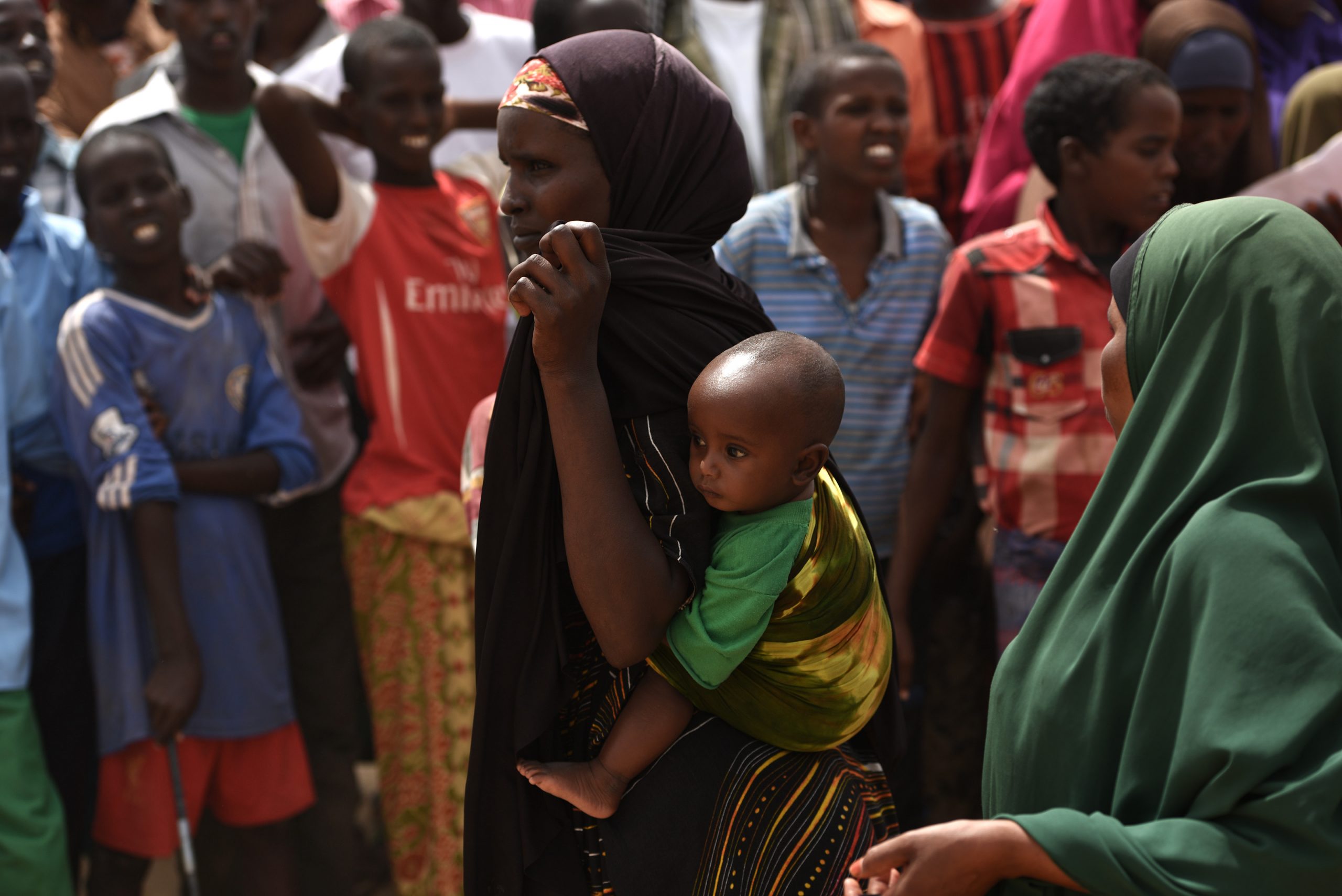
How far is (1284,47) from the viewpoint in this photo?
5023 mm

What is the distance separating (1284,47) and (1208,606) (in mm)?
4287

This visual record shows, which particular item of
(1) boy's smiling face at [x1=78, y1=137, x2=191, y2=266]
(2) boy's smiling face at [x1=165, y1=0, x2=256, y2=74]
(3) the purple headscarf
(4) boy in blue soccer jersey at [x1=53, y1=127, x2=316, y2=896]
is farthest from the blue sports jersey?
(3) the purple headscarf

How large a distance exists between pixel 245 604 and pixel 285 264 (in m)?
1.11

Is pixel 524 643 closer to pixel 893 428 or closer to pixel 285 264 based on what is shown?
pixel 893 428

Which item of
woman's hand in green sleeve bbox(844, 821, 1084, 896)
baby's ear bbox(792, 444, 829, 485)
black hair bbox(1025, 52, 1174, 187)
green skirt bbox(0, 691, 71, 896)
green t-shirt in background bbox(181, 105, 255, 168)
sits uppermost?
black hair bbox(1025, 52, 1174, 187)

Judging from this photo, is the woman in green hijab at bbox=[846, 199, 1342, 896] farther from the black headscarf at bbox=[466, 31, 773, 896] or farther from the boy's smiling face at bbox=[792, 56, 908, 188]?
the boy's smiling face at bbox=[792, 56, 908, 188]

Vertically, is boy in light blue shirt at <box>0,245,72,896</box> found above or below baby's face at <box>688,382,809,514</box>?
below

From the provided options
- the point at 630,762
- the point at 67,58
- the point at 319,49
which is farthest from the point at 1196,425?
the point at 67,58

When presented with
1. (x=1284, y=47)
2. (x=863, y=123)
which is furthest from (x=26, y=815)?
(x=1284, y=47)

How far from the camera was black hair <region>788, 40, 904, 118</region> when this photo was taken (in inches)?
163

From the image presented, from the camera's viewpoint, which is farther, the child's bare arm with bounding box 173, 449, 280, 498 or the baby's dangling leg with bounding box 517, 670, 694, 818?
the child's bare arm with bounding box 173, 449, 280, 498

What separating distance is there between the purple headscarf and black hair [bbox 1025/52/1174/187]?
147cm

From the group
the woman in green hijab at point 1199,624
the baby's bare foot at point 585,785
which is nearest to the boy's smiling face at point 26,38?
the baby's bare foot at point 585,785

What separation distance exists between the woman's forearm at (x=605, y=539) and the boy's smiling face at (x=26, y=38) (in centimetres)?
344
